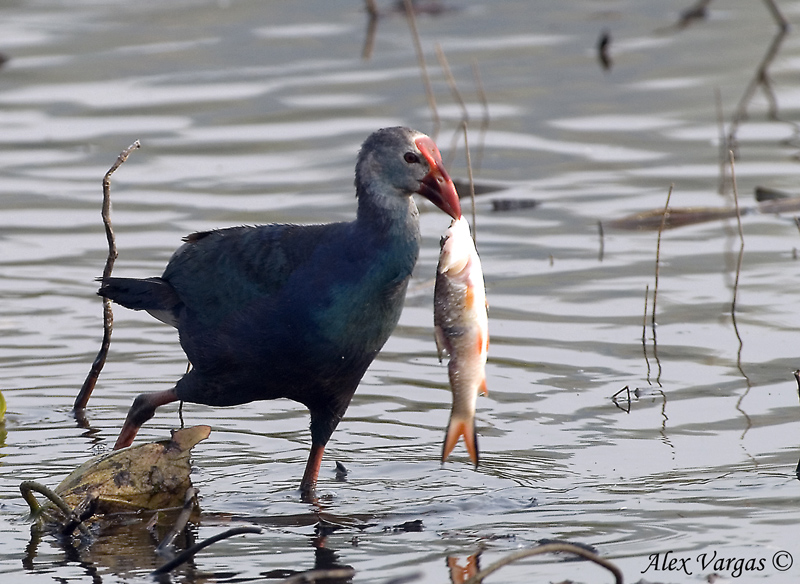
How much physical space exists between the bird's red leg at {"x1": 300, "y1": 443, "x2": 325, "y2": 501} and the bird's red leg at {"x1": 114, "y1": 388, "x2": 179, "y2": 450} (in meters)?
0.68

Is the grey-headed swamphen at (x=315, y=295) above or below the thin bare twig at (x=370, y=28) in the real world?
above

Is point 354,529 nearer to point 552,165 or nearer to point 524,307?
point 524,307

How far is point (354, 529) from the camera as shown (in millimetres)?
4625

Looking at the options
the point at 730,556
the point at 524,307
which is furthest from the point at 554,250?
the point at 730,556

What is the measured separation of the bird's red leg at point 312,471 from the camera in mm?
4988

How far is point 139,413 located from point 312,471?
2.67 feet

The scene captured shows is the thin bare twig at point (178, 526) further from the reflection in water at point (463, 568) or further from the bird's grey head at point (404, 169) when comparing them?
the bird's grey head at point (404, 169)

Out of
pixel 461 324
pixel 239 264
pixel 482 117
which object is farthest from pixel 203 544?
pixel 482 117

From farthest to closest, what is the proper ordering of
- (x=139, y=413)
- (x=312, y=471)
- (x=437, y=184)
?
(x=139, y=413)
(x=312, y=471)
(x=437, y=184)

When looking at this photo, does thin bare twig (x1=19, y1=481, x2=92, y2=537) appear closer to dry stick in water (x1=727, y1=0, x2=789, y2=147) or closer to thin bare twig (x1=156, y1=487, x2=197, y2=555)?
thin bare twig (x1=156, y1=487, x2=197, y2=555)


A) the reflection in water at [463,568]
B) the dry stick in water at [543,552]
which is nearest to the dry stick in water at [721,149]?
the reflection in water at [463,568]

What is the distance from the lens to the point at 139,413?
17.8 feet

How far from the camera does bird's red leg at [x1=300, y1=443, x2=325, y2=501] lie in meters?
4.99

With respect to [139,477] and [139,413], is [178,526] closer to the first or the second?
[139,477]
